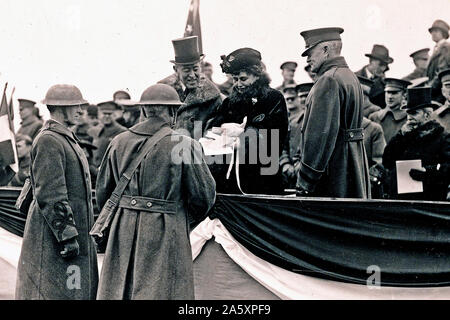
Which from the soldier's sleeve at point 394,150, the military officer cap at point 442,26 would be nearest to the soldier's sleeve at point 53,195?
the soldier's sleeve at point 394,150

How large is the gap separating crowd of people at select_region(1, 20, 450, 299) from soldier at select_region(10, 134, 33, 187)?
3.66 meters

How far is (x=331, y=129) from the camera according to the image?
20.5 ft

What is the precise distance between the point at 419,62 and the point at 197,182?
612 cm

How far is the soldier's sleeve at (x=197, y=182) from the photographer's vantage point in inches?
207

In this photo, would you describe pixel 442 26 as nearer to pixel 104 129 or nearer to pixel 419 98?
pixel 419 98

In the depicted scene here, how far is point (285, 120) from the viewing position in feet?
22.3

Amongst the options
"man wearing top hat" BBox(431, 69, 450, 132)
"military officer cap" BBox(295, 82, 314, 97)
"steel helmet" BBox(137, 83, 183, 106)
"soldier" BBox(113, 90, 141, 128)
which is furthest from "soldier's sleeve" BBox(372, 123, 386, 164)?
"steel helmet" BBox(137, 83, 183, 106)

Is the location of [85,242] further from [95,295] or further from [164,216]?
[164,216]

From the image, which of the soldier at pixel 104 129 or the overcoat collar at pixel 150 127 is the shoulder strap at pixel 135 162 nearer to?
the overcoat collar at pixel 150 127

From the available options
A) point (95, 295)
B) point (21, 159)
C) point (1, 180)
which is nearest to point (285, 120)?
point (95, 295)

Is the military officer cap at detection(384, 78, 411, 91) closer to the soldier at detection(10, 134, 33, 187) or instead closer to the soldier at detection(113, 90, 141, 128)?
the soldier at detection(113, 90, 141, 128)

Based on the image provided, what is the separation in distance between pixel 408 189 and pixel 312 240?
5.14 feet

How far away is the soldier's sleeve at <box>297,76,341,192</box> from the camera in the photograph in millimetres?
6207

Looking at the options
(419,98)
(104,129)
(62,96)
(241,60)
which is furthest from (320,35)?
(104,129)
